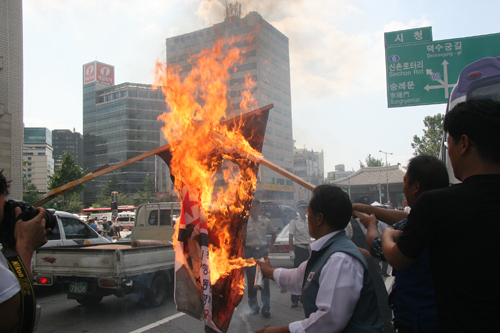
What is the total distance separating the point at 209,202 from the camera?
168 inches

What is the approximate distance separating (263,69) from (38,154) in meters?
97.7

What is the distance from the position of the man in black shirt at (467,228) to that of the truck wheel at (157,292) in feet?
21.5

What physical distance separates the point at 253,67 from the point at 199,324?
168ft

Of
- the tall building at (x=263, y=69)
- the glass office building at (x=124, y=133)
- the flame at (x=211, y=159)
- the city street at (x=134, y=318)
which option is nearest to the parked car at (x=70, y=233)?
the city street at (x=134, y=318)

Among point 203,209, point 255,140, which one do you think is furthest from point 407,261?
point 255,140

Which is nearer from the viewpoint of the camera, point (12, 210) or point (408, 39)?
point (12, 210)

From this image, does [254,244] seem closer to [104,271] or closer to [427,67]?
[104,271]

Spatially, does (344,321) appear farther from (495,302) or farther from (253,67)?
(253,67)

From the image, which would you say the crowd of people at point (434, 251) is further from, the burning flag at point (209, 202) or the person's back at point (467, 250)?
the burning flag at point (209, 202)

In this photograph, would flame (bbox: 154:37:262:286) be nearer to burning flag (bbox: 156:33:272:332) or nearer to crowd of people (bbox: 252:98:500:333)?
burning flag (bbox: 156:33:272:332)

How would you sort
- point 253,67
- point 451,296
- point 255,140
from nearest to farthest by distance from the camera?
point 451,296 < point 255,140 < point 253,67

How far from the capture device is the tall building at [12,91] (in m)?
21.0

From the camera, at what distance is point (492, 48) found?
11.3m

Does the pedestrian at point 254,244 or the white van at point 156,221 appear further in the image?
the white van at point 156,221
